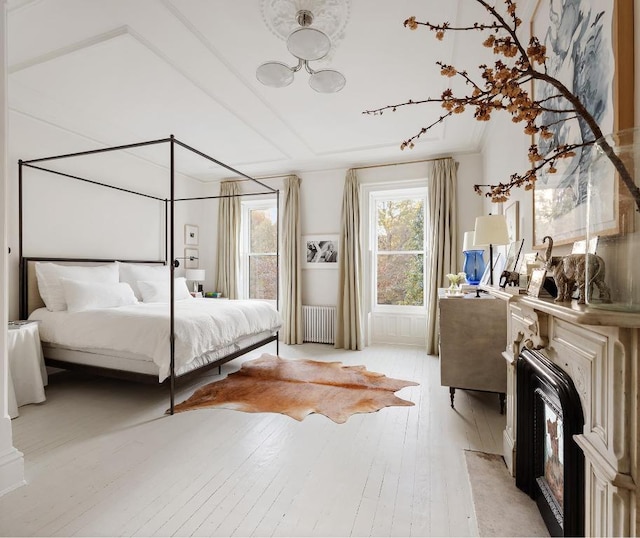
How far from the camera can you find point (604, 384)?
96 cm

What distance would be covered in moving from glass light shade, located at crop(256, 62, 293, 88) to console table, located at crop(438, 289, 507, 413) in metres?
2.10

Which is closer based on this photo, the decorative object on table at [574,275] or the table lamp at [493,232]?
the decorative object on table at [574,275]

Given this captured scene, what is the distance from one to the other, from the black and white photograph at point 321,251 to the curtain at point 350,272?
0.22 m

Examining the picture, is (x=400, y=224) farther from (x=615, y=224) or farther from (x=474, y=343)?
(x=615, y=224)

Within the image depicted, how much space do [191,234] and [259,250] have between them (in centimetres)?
116

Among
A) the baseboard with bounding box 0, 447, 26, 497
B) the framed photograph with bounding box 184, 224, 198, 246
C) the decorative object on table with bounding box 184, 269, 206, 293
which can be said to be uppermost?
the framed photograph with bounding box 184, 224, 198, 246

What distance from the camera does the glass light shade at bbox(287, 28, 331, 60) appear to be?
1983 millimetres

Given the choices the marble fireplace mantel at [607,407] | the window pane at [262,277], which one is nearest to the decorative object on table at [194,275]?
the window pane at [262,277]

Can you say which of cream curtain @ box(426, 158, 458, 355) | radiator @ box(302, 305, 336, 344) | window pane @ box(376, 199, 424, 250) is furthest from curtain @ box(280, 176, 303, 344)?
cream curtain @ box(426, 158, 458, 355)

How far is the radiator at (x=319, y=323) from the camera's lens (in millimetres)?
5230

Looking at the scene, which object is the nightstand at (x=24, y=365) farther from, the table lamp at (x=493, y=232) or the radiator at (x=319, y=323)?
the table lamp at (x=493, y=232)

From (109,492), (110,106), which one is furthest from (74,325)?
(110,106)

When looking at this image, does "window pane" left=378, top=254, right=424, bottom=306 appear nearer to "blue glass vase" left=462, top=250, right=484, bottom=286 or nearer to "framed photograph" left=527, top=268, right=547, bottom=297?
"blue glass vase" left=462, top=250, right=484, bottom=286

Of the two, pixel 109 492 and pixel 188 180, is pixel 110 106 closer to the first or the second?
pixel 188 180
